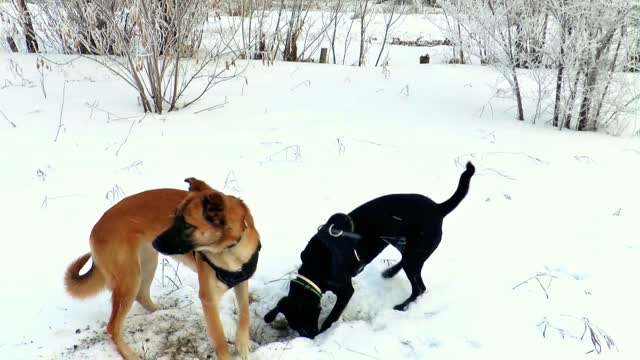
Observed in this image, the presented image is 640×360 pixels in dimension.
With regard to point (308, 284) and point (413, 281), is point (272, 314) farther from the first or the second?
point (413, 281)

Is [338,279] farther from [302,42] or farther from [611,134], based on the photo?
[302,42]

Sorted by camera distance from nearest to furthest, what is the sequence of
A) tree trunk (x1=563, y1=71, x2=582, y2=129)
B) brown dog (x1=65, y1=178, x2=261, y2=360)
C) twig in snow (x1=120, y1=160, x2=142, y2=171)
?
brown dog (x1=65, y1=178, x2=261, y2=360)
twig in snow (x1=120, y1=160, x2=142, y2=171)
tree trunk (x1=563, y1=71, x2=582, y2=129)

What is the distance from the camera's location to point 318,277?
11.0 ft

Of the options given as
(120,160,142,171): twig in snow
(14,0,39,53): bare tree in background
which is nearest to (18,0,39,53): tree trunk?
(14,0,39,53): bare tree in background

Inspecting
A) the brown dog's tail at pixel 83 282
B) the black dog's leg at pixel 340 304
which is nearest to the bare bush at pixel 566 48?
the black dog's leg at pixel 340 304

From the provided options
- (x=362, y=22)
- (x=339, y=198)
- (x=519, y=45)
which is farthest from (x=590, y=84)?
(x=362, y=22)

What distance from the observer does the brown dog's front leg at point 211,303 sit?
2.78 m

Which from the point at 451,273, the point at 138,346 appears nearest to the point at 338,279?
the point at 451,273

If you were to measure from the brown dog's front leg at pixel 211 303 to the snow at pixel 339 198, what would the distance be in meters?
0.22

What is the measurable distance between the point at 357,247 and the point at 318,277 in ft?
1.15

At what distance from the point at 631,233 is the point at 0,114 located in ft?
24.7

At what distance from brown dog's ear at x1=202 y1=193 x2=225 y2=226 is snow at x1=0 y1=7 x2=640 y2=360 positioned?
956 millimetres

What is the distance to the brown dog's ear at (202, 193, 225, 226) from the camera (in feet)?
7.93

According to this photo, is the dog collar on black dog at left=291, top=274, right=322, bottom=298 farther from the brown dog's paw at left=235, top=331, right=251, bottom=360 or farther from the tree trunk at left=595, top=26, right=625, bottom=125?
the tree trunk at left=595, top=26, right=625, bottom=125
